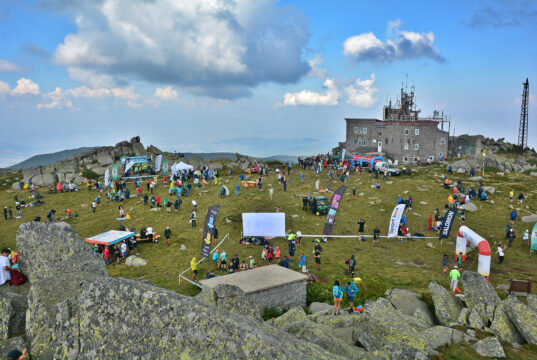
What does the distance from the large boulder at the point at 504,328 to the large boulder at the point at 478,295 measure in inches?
24.3

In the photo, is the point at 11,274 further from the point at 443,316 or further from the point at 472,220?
the point at 472,220

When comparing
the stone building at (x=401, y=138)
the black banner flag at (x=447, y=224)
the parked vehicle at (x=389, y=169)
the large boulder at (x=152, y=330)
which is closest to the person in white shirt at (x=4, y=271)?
the large boulder at (x=152, y=330)

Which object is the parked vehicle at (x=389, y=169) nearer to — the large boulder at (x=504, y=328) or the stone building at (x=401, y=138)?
the stone building at (x=401, y=138)

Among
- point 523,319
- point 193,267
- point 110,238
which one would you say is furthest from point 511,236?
point 110,238

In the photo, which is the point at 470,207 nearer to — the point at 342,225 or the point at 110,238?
the point at 342,225

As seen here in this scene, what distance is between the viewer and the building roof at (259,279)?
18641mm

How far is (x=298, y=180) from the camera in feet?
173

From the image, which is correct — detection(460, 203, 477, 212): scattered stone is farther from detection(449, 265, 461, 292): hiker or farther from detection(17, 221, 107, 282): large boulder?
detection(17, 221, 107, 282): large boulder

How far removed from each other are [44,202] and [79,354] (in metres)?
53.0

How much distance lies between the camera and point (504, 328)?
13320 millimetres

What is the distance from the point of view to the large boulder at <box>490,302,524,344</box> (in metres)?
13.0

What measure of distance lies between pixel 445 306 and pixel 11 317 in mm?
16137

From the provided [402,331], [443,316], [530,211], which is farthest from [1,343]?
[530,211]

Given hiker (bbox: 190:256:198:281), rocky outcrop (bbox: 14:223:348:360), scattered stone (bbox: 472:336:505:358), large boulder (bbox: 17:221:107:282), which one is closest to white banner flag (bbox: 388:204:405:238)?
hiker (bbox: 190:256:198:281)
